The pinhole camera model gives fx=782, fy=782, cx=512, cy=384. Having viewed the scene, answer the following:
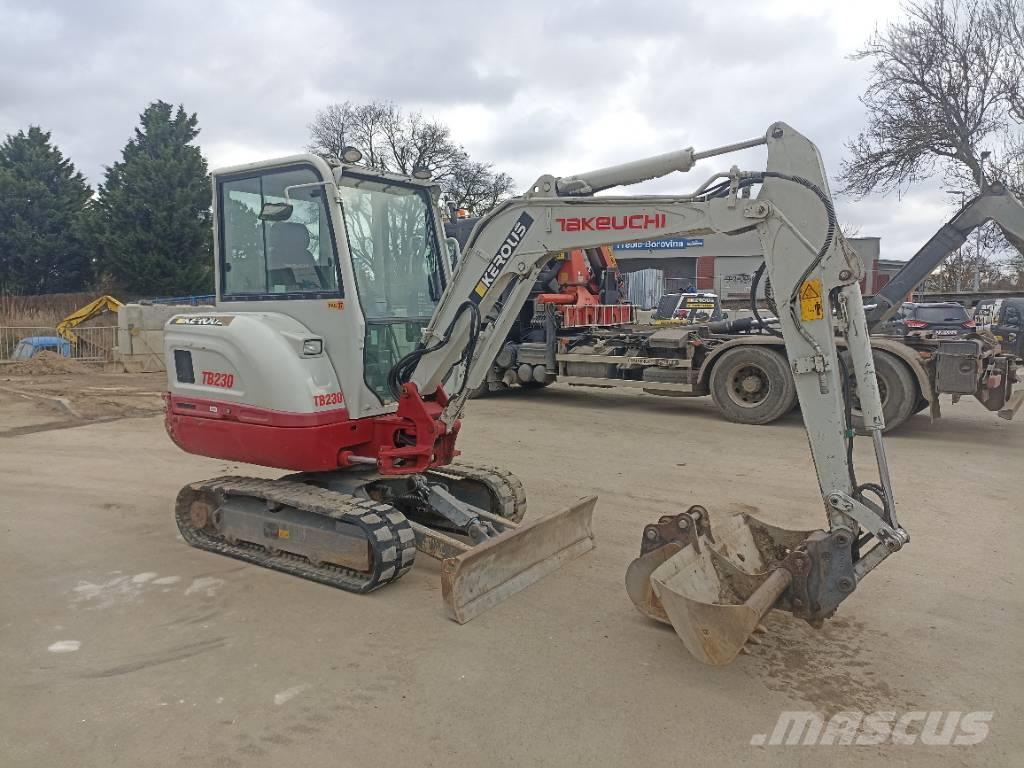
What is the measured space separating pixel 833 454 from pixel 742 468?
14.9 ft

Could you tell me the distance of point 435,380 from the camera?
200 inches

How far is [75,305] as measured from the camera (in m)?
29.4

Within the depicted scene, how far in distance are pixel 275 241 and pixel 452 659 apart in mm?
2976

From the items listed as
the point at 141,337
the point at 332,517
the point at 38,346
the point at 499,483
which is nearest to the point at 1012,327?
the point at 499,483

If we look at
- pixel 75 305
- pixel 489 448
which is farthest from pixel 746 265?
pixel 489 448

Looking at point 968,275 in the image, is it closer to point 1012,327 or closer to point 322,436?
point 1012,327

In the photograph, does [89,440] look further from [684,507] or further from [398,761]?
[398,761]

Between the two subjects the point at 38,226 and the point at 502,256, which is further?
the point at 38,226

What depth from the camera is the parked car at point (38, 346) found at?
1950 cm

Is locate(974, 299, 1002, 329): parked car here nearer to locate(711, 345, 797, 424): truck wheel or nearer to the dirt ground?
locate(711, 345, 797, 424): truck wheel

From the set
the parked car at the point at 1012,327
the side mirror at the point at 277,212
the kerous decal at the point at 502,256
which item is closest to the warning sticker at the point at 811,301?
the kerous decal at the point at 502,256

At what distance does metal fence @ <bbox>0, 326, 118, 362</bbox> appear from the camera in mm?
19703

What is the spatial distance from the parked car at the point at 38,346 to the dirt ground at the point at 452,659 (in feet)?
48.6

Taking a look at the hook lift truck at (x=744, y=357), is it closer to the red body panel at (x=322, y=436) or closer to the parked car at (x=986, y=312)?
the red body panel at (x=322, y=436)
